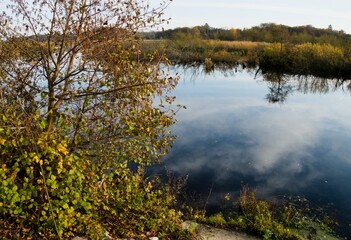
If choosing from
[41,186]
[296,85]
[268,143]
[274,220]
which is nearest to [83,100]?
[41,186]

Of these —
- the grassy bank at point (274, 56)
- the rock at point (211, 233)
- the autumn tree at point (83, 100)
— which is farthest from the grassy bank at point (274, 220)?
the grassy bank at point (274, 56)

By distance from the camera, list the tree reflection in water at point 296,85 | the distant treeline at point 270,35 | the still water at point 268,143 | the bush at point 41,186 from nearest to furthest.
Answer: the bush at point 41,186
the still water at point 268,143
the tree reflection in water at point 296,85
the distant treeline at point 270,35

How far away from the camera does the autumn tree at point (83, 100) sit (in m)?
5.36

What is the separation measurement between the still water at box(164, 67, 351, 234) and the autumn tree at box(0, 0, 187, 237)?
187 inches

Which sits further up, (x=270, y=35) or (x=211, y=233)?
(x=270, y=35)

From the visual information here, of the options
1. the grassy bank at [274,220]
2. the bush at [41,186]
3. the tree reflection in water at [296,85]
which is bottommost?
the grassy bank at [274,220]

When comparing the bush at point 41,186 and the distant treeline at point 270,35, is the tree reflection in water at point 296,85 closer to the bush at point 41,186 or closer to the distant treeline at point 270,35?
the distant treeline at point 270,35

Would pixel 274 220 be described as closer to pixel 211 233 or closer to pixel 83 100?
pixel 211 233

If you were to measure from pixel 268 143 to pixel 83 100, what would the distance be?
36.7 feet

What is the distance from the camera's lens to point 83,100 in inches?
261

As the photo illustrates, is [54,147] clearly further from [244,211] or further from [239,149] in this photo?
[239,149]

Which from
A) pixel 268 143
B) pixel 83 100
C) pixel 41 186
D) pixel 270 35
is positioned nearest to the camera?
pixel 41 186

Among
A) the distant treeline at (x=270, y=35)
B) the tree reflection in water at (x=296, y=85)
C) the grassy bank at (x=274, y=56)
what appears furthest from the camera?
the distant treeline at (x=270, y=35)

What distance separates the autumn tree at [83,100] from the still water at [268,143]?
4.76 metres
